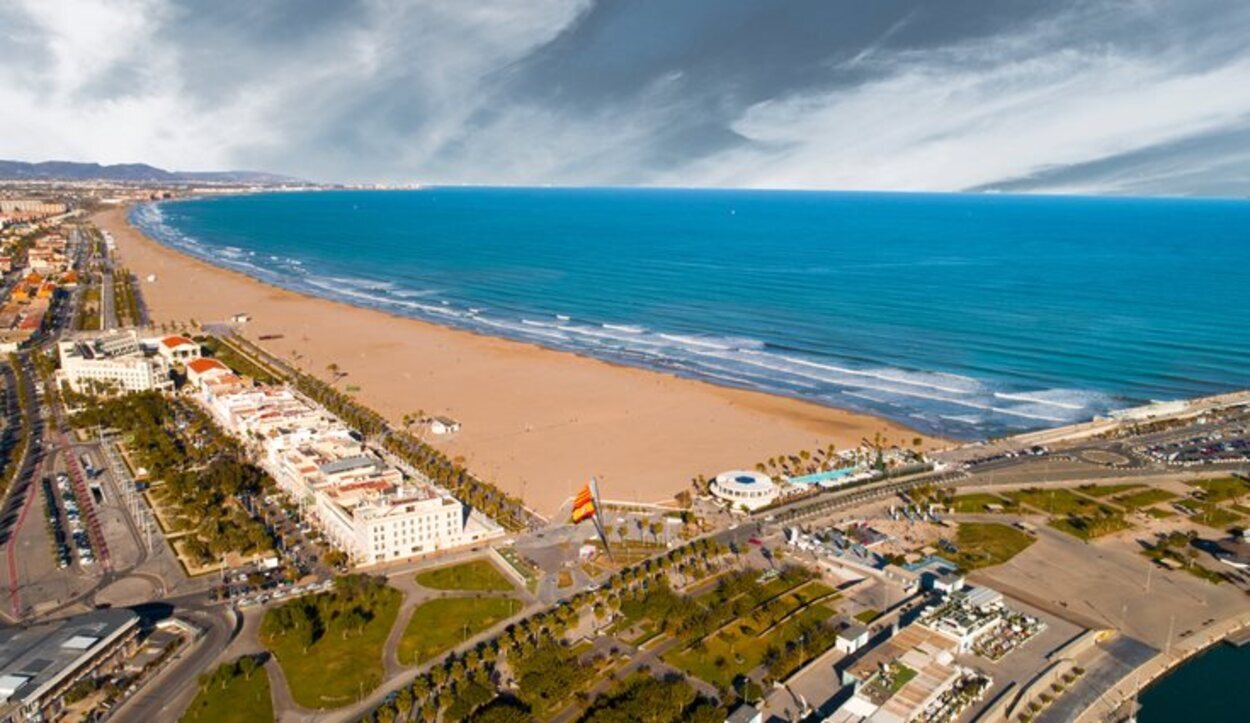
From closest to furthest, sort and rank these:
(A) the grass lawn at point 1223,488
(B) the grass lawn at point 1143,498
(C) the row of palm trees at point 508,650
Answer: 1. (C) the row of palm trees at point 508,650
2. (B) the grass lawn at point 1143,498
3. (A) the grass lawn at point 1223,488

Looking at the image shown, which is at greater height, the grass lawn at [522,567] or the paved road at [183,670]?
the grass lawn at [522,567]

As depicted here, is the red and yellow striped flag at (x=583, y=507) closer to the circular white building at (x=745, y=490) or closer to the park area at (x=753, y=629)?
the park area at (x=753, y=629)

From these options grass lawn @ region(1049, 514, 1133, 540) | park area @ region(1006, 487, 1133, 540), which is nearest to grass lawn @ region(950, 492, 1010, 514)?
park area @ region(1006, 487, 1133, 540)

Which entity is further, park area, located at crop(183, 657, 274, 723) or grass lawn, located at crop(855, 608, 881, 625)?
grass lawn, located at crop(855, 608, 881, 625)

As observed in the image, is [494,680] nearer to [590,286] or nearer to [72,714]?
[72,714]

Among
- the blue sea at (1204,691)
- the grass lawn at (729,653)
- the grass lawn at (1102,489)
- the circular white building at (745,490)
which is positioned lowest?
the grass lawn at (729,653)

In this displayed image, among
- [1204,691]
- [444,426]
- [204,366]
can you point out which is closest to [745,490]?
[1204,691]

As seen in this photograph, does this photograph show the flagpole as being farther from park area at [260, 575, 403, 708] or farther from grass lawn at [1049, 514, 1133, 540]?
grass lawn at [1049, 514, 1133, 540]

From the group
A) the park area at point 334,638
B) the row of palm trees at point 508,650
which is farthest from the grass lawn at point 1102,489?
the park area at point 334,638
